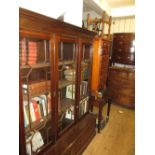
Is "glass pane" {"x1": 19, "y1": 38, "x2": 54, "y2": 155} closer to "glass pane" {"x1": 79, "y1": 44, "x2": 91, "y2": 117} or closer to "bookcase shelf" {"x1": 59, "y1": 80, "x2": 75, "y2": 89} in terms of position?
"bookcase shelf" {"x1": 59, "y1": 80, "x2": 75, "y2": 89}

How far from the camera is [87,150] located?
2107 mm

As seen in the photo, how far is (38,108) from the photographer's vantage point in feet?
4.60

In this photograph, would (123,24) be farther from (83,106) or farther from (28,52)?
(28,52)

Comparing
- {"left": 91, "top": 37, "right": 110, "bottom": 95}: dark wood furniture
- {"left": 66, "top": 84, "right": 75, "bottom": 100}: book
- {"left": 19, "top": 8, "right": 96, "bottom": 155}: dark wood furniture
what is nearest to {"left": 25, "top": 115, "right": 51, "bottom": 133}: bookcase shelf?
{"left": 19, "top": 8, "right": 96, "bottom": 155}: dark wood furniture

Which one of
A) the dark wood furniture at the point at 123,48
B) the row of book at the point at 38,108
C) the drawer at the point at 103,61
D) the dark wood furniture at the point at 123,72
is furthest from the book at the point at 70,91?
the dark wood furniture at the point at 123,48

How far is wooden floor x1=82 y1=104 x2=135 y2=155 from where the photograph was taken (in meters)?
2.12

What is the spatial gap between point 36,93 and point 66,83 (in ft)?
1.60

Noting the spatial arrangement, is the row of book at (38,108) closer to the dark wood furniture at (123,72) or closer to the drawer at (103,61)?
the drawer at (103,61)

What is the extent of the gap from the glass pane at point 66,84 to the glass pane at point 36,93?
207mm

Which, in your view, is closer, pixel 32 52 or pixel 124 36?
pixel 32 52

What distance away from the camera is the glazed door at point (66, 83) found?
159 cm

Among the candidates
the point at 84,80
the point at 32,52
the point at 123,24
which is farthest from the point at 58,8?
the point at 123,24
